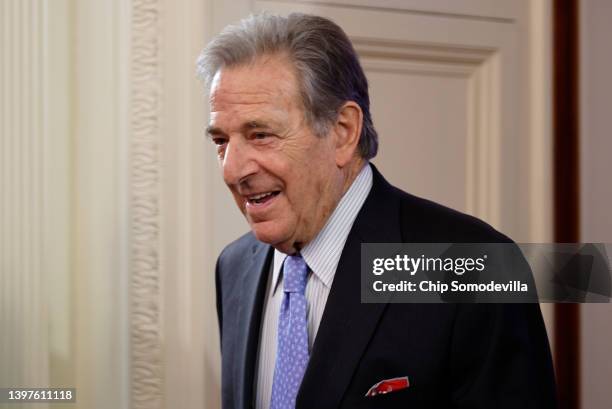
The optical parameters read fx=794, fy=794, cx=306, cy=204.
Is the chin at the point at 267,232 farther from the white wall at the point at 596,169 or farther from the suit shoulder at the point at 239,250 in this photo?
the white wall at the point at 596,169

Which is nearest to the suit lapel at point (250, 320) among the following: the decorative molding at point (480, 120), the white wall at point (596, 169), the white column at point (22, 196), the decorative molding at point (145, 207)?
the decorative molding at point (145, 207)

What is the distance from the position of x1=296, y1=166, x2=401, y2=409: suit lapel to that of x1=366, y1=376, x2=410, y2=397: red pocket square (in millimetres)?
42

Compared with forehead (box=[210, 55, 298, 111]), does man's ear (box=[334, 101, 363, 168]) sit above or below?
below

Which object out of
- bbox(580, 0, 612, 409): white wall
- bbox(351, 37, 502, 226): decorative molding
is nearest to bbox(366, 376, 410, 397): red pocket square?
bbox(351, 37, 502, 226): decorative molding

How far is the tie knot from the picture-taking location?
4.19 ft

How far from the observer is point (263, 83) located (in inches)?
46.7

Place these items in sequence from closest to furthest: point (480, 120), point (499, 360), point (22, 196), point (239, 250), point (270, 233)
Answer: point (499, 360) < point (270, 233) < point (239, 250) < point (22, 196) < point (480, 120)

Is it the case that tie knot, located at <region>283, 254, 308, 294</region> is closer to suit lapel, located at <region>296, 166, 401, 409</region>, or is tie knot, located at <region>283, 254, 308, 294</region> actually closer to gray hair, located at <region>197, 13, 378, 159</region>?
suit lapel, located at <region>296, 166, 401, 409</region>

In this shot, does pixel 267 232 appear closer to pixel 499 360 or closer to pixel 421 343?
pixel 421 343

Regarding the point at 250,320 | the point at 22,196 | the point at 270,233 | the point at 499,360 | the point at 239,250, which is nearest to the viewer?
the point at 499,360

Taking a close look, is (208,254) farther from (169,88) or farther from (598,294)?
(598,294)

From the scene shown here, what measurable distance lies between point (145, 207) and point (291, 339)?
70cm

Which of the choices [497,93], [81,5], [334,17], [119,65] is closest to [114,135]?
[119,65]

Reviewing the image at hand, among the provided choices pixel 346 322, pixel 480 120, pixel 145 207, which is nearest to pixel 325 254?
pixel 346 322
